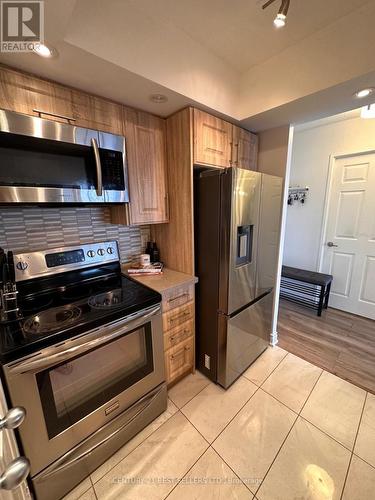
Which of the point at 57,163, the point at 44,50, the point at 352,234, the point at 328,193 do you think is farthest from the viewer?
the point at 328,193

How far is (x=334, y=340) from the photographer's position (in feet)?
7.68

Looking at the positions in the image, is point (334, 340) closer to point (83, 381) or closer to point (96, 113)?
point (83, 381)

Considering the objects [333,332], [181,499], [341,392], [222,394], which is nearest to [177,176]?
[222,394]

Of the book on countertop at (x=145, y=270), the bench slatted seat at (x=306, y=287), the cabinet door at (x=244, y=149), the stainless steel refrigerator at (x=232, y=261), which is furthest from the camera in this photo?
the bench slatted seat at (x=306, y=287)

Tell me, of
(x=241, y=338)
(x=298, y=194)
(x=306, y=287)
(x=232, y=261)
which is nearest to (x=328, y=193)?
(x=298, y=194)

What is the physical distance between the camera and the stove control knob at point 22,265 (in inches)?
51.4

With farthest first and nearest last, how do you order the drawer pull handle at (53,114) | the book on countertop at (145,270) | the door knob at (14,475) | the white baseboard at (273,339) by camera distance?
the white baseboard at (273,339) < the book on countertop at (145,270) < the drawer pull handle at (53,114) < the door knob at (14,475)

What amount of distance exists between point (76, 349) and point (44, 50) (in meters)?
1.37

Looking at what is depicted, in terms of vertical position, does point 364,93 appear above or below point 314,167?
above

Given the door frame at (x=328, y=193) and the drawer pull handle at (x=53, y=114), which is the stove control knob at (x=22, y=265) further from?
the door frame at (x=328, y=193)

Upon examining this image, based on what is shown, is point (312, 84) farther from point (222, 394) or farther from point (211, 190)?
point (222, 394)

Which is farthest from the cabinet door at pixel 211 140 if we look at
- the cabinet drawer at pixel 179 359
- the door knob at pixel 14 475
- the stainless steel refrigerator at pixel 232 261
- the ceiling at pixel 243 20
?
the door knob at pixel 14 475

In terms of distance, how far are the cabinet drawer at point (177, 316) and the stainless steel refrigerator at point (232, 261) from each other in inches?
5.6

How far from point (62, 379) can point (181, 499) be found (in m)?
0.89
